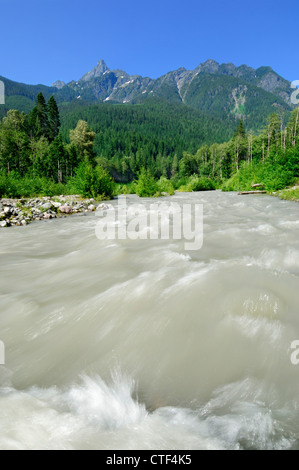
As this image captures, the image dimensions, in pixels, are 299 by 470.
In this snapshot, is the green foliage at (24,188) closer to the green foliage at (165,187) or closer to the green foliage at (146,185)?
the green foliage at (146,185)

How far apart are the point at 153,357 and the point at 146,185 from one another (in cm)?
2027

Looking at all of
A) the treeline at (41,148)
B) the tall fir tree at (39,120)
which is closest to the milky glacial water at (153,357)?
the treeline at (41,148)

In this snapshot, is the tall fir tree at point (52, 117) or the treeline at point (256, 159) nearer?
the treeline at point (256, 159)

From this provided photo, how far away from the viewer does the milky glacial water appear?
4.04ft

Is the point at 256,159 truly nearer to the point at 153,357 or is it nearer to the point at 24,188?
the point at 24,188

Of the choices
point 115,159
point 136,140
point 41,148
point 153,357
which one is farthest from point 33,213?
point 136,140

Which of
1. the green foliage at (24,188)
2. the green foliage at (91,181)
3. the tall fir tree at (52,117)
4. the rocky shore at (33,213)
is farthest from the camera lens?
the tall fir tree at (52,117)

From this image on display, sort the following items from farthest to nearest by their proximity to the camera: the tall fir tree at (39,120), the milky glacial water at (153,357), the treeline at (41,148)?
the tall fir tree at (39,120) < the treeline at (41,148) < the milky glacial water at (153,357)

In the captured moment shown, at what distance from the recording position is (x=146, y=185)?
21266 millimetres

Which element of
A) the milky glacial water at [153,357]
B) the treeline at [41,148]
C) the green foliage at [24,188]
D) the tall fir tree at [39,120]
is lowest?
the milky glacial water at [153,357]

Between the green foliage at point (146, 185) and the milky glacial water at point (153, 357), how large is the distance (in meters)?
18.4

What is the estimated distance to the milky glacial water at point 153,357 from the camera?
48.5 inches

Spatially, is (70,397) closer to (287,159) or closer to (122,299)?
(122,299)

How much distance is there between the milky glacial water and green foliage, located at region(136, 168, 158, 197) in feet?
60.5
